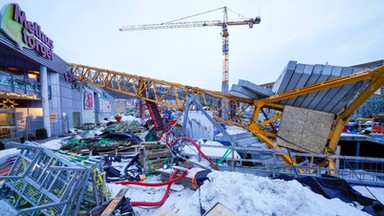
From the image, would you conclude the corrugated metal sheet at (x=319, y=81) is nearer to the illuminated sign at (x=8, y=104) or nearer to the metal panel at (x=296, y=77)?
the metal panel at (x=296, y=77)

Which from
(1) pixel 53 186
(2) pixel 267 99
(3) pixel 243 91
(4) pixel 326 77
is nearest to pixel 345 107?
(4) pixel 326 77

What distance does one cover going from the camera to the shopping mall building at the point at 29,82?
9.90 meters

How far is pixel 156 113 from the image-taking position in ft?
40.5

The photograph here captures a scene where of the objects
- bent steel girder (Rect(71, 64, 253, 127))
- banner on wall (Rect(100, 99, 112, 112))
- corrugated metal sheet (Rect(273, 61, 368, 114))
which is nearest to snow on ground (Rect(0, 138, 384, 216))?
corrugated metal sheet (Rect(273, 61, 368, 114))

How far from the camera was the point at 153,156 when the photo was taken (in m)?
5.95

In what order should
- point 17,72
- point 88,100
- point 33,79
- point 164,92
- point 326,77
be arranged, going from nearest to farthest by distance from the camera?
point 326,77 < point 164,92 < point 17,72 < point 33,79 < point 88,100

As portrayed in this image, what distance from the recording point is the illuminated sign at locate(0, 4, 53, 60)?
8984mm

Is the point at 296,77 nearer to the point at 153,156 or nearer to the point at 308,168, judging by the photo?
the point at 308,168

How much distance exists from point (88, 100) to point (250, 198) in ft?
87.9

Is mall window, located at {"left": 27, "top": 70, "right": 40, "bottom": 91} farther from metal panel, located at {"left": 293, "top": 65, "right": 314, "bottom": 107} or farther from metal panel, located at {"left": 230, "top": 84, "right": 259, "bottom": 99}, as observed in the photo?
Answer: metal panel, located at {"left": 293, "top": 65, "right": 314, "bottom": 107}

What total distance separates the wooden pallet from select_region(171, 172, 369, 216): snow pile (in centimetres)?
227

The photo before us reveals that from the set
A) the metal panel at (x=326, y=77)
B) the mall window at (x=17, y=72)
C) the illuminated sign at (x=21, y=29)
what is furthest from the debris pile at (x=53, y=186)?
the mall window at (x=17, y=72)

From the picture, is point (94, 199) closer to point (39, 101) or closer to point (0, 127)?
point (0, 127)

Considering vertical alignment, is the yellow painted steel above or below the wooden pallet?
above
